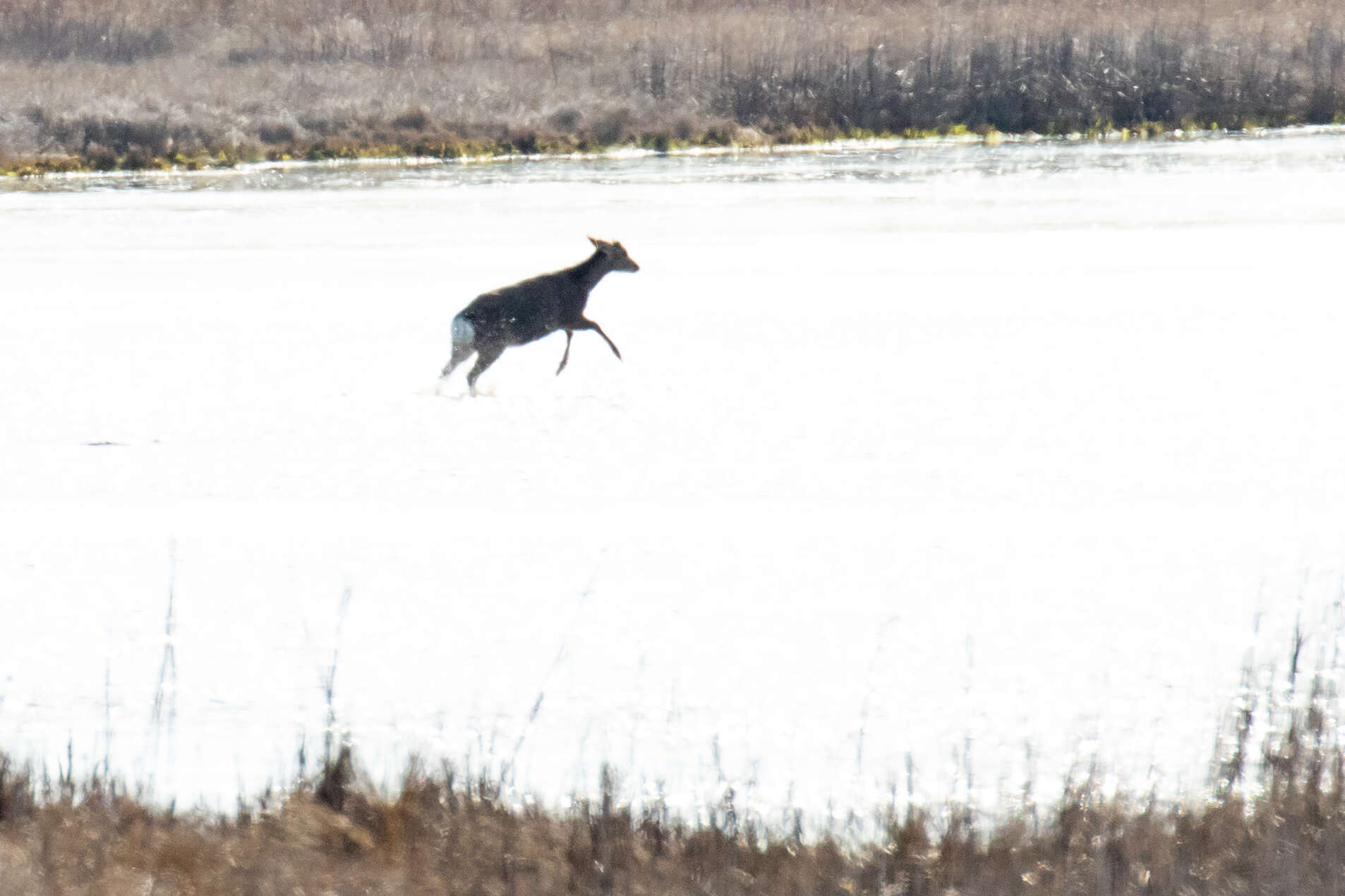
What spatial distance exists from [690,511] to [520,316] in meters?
2.75

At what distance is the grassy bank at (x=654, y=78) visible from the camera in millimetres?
24109

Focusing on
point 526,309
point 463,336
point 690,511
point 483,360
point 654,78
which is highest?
point 654,78

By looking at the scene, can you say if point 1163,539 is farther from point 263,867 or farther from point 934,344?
point 934,344

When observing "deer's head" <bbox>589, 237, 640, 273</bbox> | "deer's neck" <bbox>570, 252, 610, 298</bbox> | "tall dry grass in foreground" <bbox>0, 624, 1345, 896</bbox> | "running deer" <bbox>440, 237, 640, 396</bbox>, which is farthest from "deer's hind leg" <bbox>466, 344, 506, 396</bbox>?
"tall dry grass in foreground" <bbox>0, 624, 1345, 896</bbox>

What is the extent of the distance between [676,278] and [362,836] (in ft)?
32.4

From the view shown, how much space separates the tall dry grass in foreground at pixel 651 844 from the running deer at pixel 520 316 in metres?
5.17

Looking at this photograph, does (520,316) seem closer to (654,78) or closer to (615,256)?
(615,256)

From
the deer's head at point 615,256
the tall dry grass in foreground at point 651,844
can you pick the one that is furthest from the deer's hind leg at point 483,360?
the tall dry grass in foreground at point 651,844

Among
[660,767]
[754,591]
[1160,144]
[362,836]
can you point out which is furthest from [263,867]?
[1160,144]

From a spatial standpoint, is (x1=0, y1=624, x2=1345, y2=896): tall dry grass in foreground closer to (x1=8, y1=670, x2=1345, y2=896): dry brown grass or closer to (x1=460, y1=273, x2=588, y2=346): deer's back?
(x1=8, y1=670, x2=1345, y2=896): dry brown grass

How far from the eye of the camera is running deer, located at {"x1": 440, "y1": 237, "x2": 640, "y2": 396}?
28.1ft

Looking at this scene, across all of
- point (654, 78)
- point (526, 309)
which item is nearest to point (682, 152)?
point (654, 78)

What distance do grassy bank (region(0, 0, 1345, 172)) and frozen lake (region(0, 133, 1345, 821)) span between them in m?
10.4

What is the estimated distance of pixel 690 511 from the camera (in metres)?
6.18
